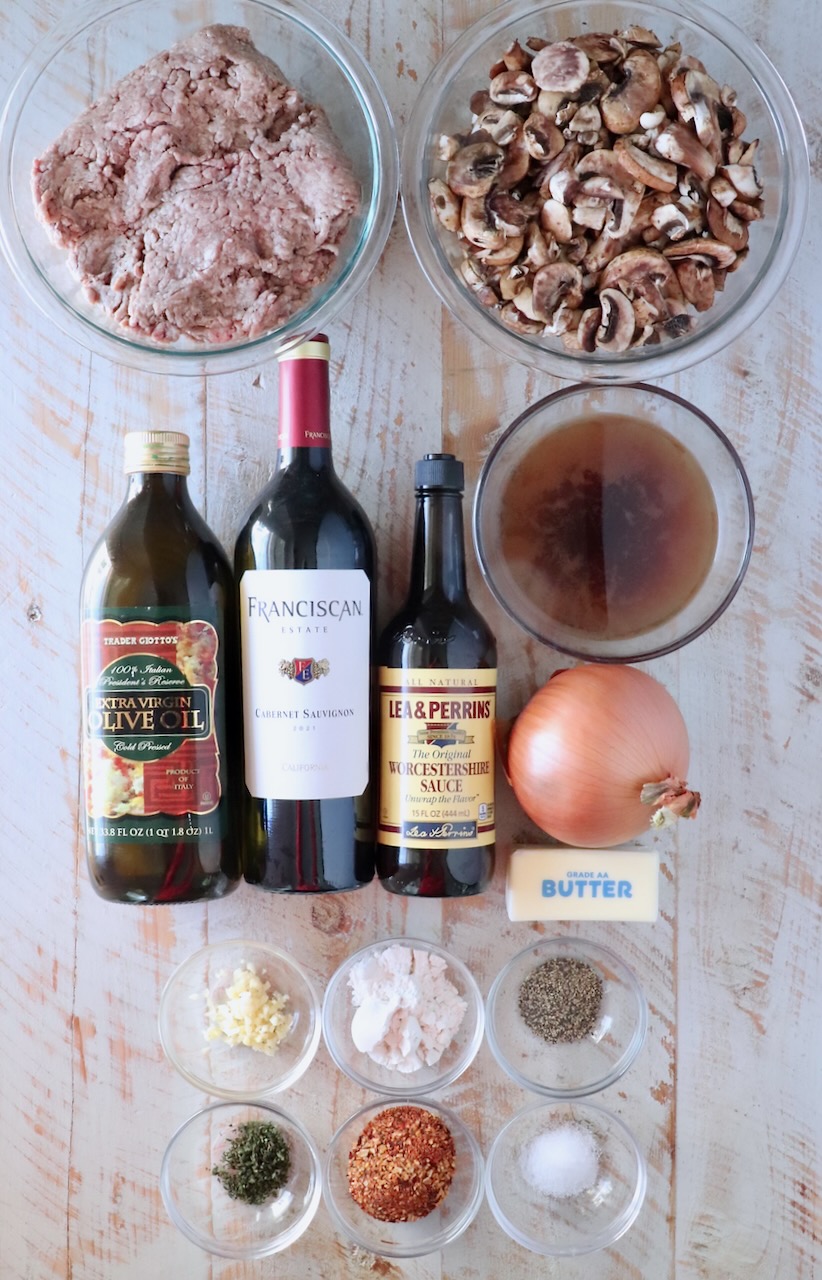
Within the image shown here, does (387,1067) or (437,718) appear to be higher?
(437,718)

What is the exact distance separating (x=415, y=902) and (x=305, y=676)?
34 centimetres

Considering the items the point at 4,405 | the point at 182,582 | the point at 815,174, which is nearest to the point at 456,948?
the point at 182,582

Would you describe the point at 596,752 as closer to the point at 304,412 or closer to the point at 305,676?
the point at 305,676

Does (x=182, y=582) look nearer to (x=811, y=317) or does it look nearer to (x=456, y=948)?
(x=456, y=948)

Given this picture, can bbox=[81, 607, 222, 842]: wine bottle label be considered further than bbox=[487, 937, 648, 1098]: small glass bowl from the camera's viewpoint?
No

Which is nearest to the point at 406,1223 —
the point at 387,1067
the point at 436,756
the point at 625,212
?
the point at 387,1067

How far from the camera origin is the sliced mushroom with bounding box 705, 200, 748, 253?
966mm

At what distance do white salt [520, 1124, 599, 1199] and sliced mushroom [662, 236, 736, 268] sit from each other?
0.97 m

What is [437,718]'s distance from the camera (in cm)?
100

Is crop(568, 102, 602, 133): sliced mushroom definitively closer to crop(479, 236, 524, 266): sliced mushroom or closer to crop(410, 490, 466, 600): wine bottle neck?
crop(479, 236, 524, 266): sliced mushroom

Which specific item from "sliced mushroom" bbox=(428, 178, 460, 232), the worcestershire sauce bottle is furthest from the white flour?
"sliced mushroom" bbox=(428, 178, 460, 232)

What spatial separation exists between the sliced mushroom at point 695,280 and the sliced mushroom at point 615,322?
64mm

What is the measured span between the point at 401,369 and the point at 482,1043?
800 mm

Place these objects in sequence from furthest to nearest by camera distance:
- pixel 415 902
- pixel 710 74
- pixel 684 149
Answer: pixel 415 902
pixel 710 74
pixel 684 149
